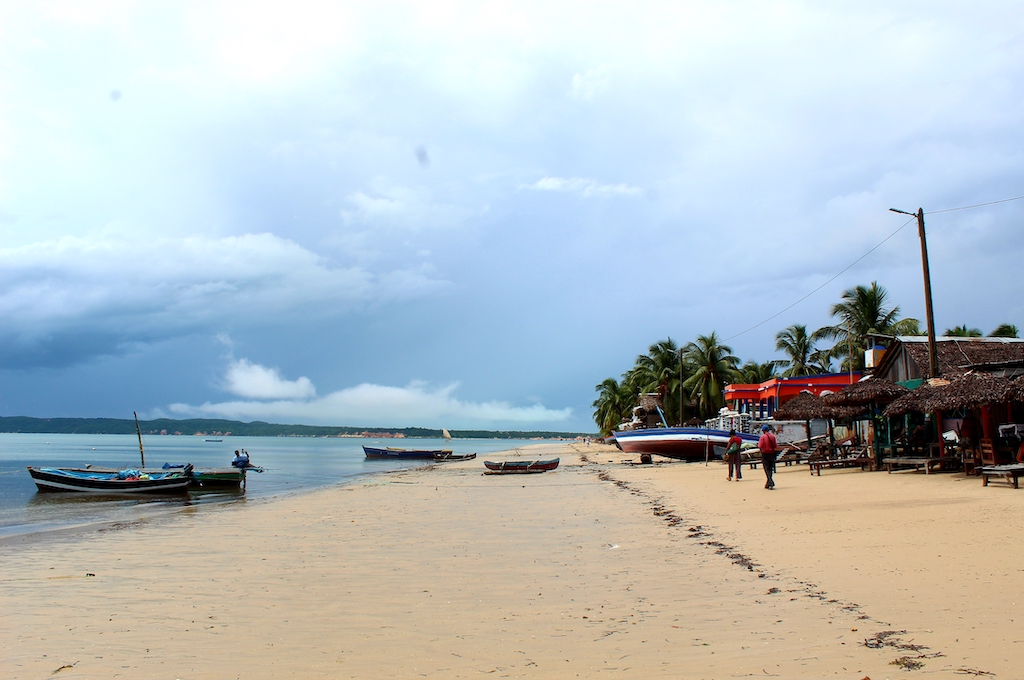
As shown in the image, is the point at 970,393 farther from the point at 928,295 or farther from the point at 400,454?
the point at 400,454

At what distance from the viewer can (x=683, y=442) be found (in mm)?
38469

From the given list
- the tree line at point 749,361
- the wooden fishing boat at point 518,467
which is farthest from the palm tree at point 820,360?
the wooden fishing boat at point 518,467

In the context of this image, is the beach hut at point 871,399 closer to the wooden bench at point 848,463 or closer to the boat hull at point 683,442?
the wooden bench at point 848,463

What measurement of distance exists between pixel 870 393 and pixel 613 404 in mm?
76167

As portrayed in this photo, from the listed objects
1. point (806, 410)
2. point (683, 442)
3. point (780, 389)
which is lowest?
point (683, 442)

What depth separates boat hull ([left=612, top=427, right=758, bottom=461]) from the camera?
3753 cm

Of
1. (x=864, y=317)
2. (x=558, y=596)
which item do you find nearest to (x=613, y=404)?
(x=864, y=317)

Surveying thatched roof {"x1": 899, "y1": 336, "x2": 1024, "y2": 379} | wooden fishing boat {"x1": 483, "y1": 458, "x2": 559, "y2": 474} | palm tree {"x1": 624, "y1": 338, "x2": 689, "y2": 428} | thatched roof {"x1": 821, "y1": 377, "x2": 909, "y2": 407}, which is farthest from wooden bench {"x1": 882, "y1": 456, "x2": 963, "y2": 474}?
palm tree {"x1": 624, "y1": 338, "x2": 689, "y2": 428}

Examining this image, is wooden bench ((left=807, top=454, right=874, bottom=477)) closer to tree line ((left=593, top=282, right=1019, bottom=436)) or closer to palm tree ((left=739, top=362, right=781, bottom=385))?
tree line ((left=593, top=282, right=1019, bottom=436))

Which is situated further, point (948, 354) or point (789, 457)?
point (789, 457)

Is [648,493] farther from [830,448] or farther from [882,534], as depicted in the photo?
[882,534]

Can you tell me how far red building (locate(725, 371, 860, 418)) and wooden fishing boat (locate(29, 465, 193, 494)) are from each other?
28908 mm

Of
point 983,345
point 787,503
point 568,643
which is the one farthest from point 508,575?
point 983,345

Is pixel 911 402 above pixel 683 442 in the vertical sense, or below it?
above
